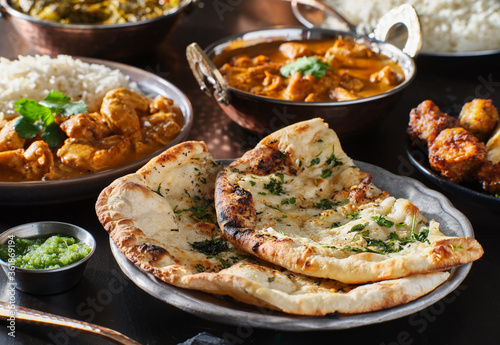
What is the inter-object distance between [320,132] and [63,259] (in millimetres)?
1068

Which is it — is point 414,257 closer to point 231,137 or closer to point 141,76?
point 231,137

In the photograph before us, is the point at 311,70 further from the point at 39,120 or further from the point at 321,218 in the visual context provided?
the point at 39,120

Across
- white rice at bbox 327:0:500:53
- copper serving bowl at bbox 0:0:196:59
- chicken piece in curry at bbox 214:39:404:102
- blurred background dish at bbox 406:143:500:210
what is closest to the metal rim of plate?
blurred background dish at bbox 406:143:500:210

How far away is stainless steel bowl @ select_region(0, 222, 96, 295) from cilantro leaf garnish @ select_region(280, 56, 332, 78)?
1491 millimetres

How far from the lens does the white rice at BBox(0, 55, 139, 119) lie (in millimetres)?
2894

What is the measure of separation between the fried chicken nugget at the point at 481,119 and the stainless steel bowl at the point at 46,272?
179 centimetres

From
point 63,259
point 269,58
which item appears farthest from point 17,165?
point 269,58

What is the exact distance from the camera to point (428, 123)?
2.60 metres

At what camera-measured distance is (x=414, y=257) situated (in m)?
1.60

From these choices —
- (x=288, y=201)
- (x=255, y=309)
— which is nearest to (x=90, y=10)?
(x=288, y=201)

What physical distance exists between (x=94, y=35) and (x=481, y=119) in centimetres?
228

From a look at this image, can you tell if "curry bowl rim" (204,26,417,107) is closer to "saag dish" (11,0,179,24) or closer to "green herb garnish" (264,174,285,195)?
"green herb garnish" (264,174,285,195)

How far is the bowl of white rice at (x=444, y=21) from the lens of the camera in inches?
145

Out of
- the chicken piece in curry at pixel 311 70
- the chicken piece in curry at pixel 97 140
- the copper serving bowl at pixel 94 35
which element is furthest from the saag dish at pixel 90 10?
the chicken piece in curry at pixel 97 140
